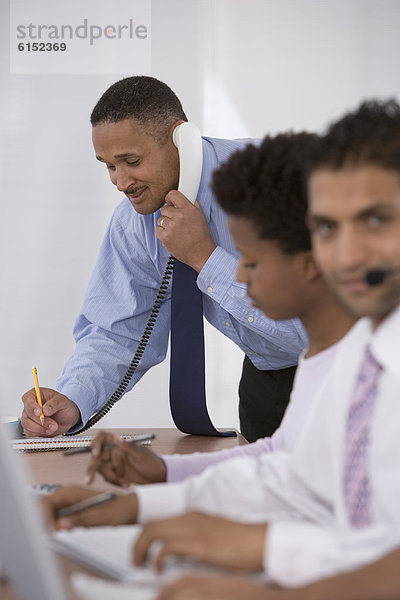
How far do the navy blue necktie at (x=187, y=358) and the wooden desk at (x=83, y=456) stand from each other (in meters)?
0.04

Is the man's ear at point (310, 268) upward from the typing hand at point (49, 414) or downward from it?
upward

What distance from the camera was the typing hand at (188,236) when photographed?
1816mm

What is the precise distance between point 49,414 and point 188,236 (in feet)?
1.69

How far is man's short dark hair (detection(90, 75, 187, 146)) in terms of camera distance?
2.00 m

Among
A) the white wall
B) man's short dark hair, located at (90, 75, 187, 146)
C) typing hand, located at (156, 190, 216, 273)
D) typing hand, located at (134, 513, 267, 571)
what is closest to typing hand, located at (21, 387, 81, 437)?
typing hand, located at (156, 190, 216, 273)

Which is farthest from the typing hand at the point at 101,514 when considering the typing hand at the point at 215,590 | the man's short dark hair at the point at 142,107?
the man's short dark hair at the point at 142,107

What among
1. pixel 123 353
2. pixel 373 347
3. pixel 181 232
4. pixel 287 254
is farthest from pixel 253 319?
pixel 373 347

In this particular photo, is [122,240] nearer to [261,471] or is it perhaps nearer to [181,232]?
[181,232]

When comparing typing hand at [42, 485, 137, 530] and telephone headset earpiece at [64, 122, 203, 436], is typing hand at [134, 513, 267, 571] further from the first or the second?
telephone headset earpiece at [64, 122, 203, 436]

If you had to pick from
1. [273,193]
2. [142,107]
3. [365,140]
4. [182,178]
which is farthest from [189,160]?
[365,140]

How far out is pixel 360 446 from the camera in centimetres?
85

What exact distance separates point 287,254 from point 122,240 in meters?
1.06

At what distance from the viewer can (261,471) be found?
105 cm

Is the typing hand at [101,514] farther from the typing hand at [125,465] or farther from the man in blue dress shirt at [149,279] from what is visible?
the man in blue dress shirt at [149,279]
